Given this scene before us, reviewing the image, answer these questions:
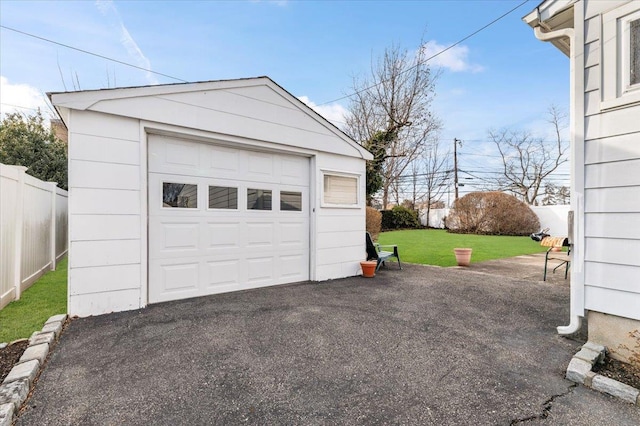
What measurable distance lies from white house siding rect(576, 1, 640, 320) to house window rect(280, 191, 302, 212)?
4046 millimetres

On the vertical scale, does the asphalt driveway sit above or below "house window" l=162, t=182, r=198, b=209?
below

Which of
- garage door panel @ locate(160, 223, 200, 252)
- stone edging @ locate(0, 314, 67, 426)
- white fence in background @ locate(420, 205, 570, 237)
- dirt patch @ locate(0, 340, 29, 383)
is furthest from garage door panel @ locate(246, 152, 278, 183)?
white fence in background @ locate(420, 205, 570, 237)

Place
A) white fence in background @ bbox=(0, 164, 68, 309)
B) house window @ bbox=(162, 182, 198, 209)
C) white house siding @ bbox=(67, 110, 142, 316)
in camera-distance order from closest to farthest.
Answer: white house siding @ bbox=(67, 110, 142, 316)
white fence in background @ bbox=(0, 164, 68, 309)
house window @ bbox=(162, 182, 198, 209)

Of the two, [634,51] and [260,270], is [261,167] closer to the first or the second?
[260,270]

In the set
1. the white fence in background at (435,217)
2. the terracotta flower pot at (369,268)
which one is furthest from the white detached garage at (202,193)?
the white fence in background at (435,217)

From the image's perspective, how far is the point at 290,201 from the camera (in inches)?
221

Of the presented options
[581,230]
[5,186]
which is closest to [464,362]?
[581,230]

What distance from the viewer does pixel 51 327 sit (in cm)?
317

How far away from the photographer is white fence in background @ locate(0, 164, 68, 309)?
4105mm

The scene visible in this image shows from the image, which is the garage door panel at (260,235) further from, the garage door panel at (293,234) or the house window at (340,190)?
the house window at (340,190)

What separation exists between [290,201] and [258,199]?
641mm

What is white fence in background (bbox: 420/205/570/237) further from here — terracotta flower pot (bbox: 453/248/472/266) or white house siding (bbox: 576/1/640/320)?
white house siding (bbox: 576/1/640/320)

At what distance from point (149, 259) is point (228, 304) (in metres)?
1.25

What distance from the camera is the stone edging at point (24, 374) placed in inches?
72.8
